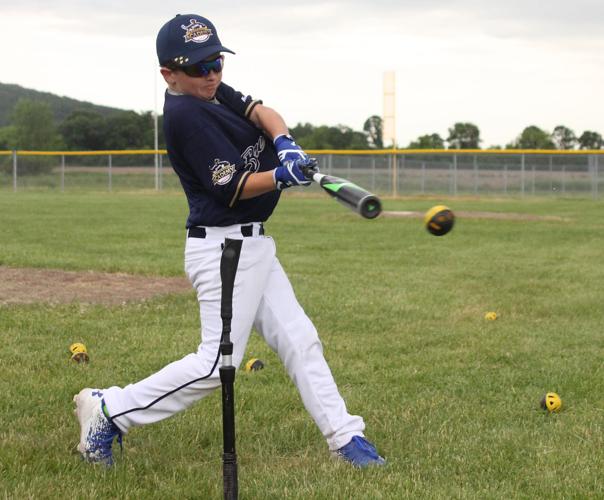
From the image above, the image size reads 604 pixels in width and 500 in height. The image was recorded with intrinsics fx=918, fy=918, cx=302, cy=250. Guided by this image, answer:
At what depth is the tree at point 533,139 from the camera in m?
74.7

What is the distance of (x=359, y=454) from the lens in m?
4.12

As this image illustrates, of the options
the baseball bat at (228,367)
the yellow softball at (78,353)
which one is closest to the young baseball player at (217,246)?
the baseball bat at (228,367)

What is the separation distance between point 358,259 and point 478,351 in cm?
588

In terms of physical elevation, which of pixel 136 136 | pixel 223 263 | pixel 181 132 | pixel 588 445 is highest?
pixel 136 136

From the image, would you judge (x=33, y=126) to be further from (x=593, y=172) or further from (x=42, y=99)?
(x=593, y=172)

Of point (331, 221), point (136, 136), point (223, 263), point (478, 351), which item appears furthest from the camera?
point (136, 136)

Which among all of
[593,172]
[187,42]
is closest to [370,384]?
[187,42]

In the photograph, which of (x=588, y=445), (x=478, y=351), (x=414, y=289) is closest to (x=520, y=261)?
(x=414, y=289)

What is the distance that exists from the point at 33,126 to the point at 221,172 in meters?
116

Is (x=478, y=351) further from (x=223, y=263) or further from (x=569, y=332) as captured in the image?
(x=223, y=263)

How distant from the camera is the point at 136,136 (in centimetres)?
9438

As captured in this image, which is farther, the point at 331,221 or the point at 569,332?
the point at 331,221

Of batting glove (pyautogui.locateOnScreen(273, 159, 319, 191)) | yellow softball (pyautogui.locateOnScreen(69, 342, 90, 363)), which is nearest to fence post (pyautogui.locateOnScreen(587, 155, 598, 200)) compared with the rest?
yellow softball (pyautogui.locateOnScreen(69, 342, 90, 363))

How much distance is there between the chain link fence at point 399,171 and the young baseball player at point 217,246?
109 ft
